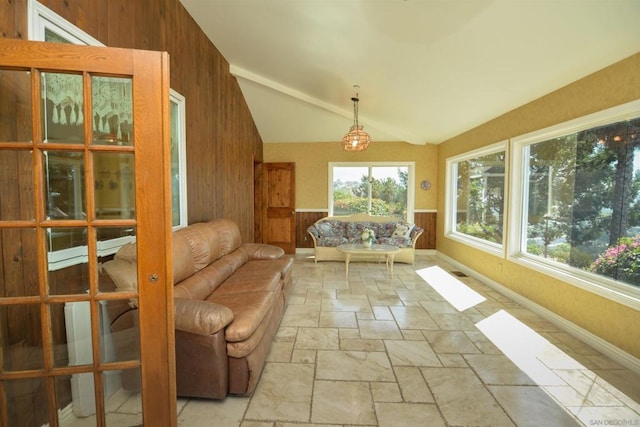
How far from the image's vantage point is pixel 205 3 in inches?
120

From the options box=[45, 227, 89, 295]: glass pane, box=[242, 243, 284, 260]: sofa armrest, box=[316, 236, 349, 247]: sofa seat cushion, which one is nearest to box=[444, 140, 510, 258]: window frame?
box=[316, 236, 349, 247]: sofa seat cushion

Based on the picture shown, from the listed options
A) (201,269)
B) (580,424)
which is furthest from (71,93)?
(580,424)

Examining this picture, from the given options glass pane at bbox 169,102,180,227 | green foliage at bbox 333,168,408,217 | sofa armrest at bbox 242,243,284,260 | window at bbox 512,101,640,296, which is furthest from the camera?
green foliage at bbox 333,168,408,217

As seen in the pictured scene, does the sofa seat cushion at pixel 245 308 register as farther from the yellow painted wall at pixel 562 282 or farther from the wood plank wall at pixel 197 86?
the yellow painted wall at pixel 562 282

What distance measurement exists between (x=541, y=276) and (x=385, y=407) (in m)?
2.56

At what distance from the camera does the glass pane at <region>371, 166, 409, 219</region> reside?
645 cm

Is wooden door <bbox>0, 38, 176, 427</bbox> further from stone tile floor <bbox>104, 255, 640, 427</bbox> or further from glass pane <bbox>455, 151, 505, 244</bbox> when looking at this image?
glass pane <bbox>455, 151, 505, 244</bbox>

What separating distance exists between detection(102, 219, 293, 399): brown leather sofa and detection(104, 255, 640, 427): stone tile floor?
17 cm

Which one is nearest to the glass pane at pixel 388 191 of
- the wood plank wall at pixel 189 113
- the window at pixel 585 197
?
the wood plank wall at pixel 189 113

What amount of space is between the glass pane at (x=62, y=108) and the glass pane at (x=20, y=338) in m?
0.80

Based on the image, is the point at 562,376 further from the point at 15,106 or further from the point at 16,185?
the point at 15,106

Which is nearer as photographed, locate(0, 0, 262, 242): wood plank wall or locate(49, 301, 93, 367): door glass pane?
locate(49, 301, 93, 367): door glass pane

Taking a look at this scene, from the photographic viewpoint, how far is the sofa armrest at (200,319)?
1.66 m

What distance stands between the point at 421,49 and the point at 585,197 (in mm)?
2194
